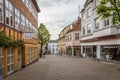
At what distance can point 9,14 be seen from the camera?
17.3m

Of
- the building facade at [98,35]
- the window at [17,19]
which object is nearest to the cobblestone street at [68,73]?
the window at [17,19]

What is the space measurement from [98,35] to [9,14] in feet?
60.7

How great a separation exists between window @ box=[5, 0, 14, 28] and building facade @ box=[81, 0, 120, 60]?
12616 mm

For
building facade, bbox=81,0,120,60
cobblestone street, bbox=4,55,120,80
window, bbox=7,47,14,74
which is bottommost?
cobblestone street, bbox=4,55,120,80

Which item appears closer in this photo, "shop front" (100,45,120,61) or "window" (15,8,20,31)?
"window" (15,8,20,31)

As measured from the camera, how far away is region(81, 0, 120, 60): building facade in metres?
27.9

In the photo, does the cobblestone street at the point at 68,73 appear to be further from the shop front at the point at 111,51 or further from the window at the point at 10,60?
the shop front at the point at 111,51

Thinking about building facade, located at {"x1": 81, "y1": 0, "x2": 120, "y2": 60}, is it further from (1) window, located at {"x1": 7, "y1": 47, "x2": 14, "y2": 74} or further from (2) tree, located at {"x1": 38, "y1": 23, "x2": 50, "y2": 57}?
(2) tree, located at {"x1": 38, "y1": 23, "x2": 50, "y2": 57}

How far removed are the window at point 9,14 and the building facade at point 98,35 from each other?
A: 1262cm

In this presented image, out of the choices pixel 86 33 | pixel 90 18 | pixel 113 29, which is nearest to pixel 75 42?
pixel 86 33

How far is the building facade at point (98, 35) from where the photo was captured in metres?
27.9

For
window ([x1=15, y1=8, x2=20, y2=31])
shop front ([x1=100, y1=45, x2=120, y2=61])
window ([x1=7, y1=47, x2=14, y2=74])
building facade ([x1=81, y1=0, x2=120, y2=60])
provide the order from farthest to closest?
shop front ([x1=100, y1=45, x2=120, y2=61])
building facade ([x1=81, y1=0, x2=120, y2=60])
window ([x1=15, y1=8, x2=20, y2=31])
window ([x1=7, y1=47, x2=14, y2=74])

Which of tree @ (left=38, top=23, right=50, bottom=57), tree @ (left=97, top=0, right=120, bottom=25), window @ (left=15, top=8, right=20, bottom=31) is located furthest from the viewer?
tree @ (left=38, top=23, right=50, bottom=57)

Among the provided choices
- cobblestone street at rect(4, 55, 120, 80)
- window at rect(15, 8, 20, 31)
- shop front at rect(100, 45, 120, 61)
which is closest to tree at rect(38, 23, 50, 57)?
shop front at rect(100, 45, 120, 61)
